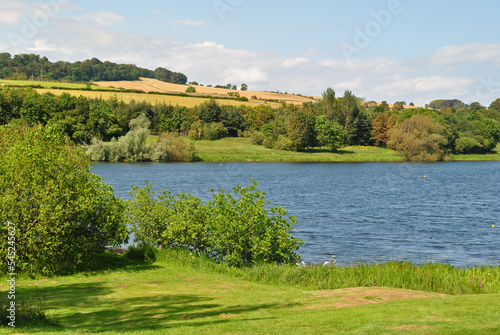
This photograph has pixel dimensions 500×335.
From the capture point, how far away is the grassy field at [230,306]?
36.1ft

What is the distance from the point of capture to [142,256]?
2234 centimetres

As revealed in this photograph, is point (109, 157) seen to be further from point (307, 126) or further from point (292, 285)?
point (292, 285)

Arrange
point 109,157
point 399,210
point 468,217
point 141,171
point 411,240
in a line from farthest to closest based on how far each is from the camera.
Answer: point 109,157, point 141,171, point 399,210, point 468,217, point 411,240

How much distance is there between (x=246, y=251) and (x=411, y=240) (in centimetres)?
1642

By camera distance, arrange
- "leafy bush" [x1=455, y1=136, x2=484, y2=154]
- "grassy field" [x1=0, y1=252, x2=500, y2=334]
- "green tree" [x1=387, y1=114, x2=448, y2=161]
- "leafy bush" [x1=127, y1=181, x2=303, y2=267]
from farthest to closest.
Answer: "leafy bush" [x1=455, y1=136, x2=484, y2=154], "green tree" [x1=387, y1=114, x2=448, y2=161], "leafy bush" [x1=127, y1=181, x2=303, y2=267], "grassy field" [x1=0, y1=252, x2=500, y2=334]

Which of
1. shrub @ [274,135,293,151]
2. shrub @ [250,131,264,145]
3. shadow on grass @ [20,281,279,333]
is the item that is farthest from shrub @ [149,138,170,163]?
shadow on grass @ [20,281,279,333]

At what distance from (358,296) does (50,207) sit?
11.9m

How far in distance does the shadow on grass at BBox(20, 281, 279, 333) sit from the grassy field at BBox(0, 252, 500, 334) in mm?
23

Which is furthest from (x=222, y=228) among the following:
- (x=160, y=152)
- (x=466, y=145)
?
(x=466, y=145)

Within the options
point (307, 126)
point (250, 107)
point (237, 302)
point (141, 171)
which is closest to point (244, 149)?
point (307, 126)

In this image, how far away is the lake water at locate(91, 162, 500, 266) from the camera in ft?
99.1

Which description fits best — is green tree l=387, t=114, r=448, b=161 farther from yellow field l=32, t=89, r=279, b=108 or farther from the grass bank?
yellow field l=32, t=89, r=279, b=108

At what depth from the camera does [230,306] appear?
14039mm

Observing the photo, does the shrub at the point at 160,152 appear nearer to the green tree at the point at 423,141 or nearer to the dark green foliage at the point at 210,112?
the dark green foliage at the point at 210,112
